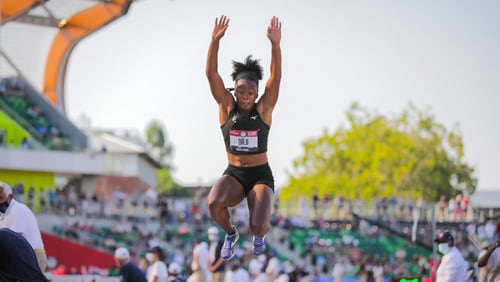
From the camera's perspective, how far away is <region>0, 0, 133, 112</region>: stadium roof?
1754 inches

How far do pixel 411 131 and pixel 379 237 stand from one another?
30.6 meters

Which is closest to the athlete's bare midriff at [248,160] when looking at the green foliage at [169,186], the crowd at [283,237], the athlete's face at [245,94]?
the athlete's face at [245,94]

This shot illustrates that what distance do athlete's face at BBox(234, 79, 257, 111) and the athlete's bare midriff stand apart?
529 millimetres

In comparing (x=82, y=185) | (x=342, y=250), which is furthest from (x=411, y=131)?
(x=342, y=250)

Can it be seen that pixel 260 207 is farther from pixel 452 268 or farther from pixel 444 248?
pixel 444 248

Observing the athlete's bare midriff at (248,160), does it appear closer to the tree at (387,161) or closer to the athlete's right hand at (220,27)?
the athlete's right hand at (220,27)

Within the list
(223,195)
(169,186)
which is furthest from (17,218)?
(169,186)

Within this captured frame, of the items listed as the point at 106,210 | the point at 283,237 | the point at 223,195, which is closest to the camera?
the point at 223,195

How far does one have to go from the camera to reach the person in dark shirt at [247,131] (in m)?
11.2

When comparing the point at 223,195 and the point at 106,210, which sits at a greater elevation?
the point at 223,195

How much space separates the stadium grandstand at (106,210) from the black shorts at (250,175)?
47.8 feet

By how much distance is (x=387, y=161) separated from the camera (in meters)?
68.9

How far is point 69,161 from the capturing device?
43.8 meters

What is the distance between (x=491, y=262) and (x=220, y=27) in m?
6.54
